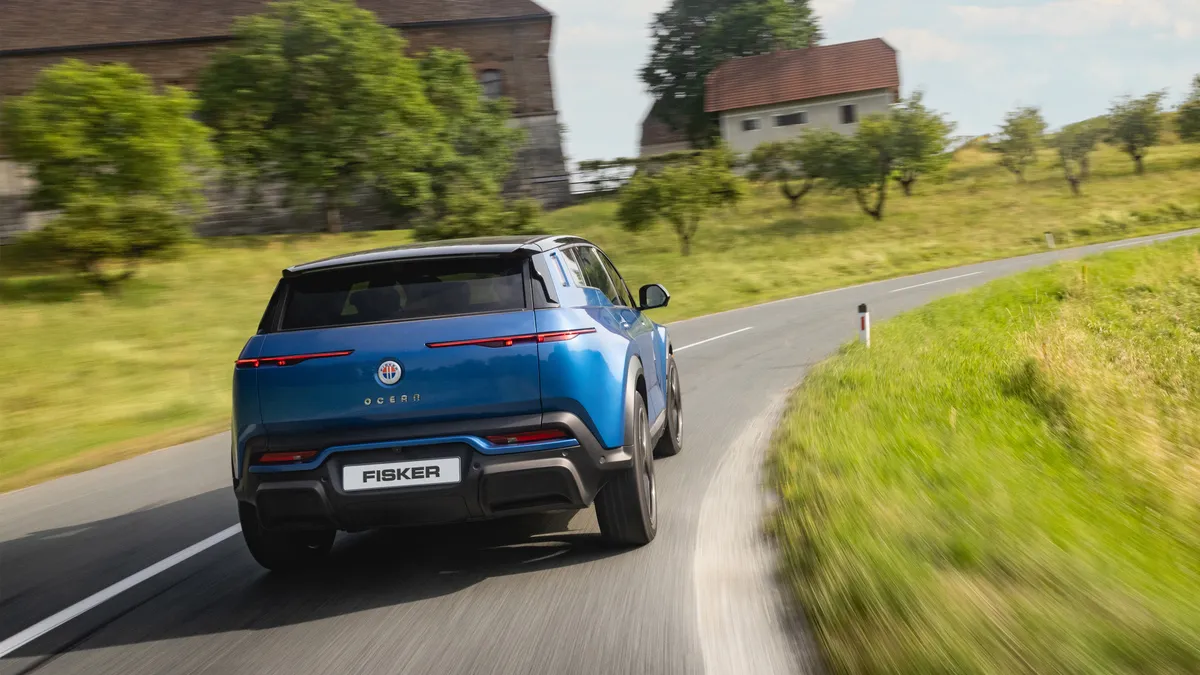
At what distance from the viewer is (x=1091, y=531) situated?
15.5 feet

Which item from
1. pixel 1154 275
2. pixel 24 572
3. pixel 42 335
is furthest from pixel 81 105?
pixel 1154 275

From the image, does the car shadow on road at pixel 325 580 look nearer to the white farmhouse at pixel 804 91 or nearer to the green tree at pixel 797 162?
the green tree at pixel 797 162

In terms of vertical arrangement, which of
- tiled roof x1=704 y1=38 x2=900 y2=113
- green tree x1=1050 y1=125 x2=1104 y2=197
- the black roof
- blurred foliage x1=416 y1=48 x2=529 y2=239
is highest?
tiled roof x1=704 y1=38 x2=900 y2=113

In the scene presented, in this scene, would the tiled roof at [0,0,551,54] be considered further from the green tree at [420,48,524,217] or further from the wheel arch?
the wheel arch

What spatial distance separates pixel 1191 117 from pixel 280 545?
58194 millimetres

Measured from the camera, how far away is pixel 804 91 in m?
58.3

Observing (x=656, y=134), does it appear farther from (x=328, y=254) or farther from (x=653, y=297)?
(x=653, y=297)

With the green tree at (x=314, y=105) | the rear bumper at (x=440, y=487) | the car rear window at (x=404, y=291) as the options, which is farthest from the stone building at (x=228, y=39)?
the rear bumper at (x=440, y=487)

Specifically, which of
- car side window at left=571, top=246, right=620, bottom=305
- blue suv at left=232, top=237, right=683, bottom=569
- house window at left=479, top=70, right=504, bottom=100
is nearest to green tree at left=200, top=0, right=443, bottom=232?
house window at left=479, top=70, right=504, bottom=100

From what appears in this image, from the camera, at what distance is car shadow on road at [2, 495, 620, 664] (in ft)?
15.1

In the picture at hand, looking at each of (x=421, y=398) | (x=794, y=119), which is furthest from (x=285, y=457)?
(x=794, y=119)

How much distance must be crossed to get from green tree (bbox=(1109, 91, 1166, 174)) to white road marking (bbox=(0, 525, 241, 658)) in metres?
54.0

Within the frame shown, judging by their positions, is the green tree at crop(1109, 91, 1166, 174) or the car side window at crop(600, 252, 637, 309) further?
the green tree at crop(1109, 91, 1166, 174)

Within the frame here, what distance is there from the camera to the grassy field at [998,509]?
336 centimetres
